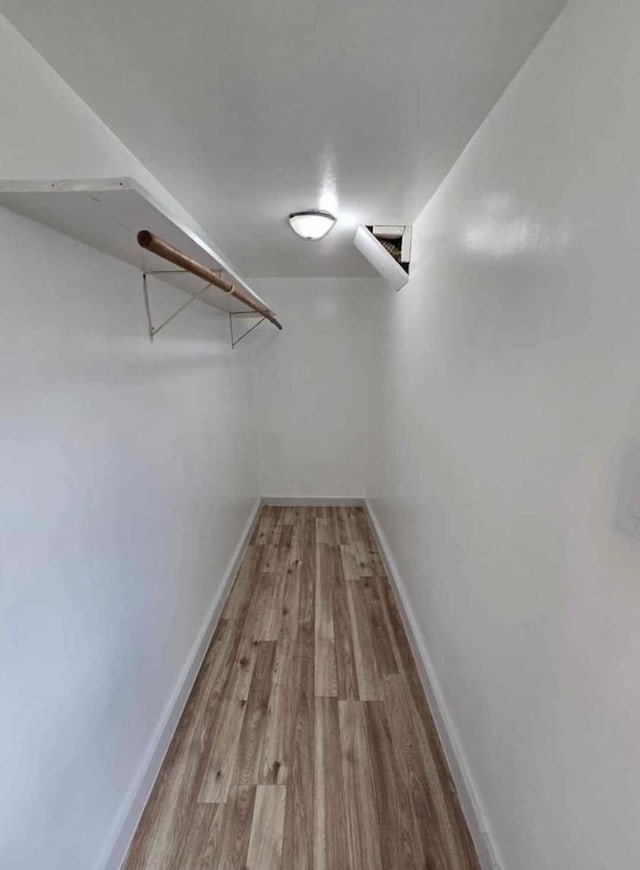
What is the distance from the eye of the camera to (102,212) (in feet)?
2.65

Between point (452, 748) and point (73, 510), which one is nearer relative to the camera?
point (73, 510)

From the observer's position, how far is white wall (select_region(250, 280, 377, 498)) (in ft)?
11.2

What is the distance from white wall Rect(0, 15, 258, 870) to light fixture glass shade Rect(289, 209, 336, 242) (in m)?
0.74

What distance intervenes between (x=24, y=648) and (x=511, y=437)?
47.4 inches

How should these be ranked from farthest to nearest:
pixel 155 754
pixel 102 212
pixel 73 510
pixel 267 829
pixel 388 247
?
1. pixel 388 247
2. pixel 155 754
3. pixel 267 829
4. pixel 73 510
5. pixel 102 212

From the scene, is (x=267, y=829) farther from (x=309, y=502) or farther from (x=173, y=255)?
(x=309, y=502)

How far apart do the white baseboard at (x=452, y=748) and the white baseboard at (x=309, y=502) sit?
1.53 metres

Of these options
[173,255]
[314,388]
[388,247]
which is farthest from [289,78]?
[314,388]

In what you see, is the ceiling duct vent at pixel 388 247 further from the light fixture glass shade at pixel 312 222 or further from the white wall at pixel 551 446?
the white wall at pixel 551 446

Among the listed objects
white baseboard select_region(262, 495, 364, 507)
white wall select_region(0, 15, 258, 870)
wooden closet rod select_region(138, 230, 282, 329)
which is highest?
wooden closet rod select_region(138, 230, 282, 329)

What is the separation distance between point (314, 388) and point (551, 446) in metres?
2.88

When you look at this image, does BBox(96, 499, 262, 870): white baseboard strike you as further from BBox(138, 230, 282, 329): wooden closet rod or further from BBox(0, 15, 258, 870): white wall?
BBox(138, 230, 282, 329): wooden closet rod

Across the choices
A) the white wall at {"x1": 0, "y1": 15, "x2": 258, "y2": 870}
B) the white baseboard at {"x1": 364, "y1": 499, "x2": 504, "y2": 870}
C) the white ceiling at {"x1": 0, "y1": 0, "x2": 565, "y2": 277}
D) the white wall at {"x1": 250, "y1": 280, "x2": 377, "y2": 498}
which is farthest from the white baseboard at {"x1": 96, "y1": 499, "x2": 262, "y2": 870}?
the white ceiling at {"x1": 0, "y1": 0, "x2": 565, "y2": 277}

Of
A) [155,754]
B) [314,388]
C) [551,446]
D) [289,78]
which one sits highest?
[289,78]
